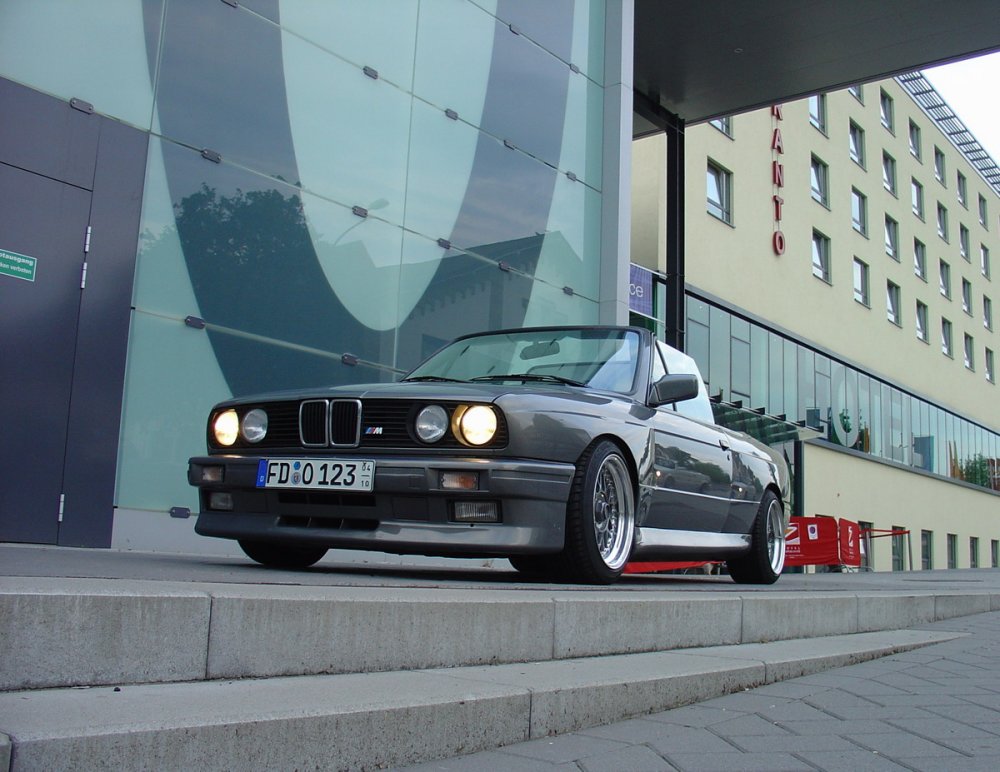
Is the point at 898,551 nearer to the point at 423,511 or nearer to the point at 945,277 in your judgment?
the point at 945,277

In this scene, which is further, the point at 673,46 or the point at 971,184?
the point at 971,184

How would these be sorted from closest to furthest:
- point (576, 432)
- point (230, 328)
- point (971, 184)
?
point (576, 432)
point (230, 328)
point (971, 184)

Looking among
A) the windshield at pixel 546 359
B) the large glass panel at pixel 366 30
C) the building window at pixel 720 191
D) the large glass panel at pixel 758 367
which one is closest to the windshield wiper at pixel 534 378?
the windshield at pixel 546 359

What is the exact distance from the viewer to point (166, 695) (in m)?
2.29

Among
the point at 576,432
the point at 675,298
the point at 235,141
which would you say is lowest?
the point at 576,432

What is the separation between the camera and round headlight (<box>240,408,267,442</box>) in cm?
491

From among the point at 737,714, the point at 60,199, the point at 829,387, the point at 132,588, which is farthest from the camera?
the point at 829,387

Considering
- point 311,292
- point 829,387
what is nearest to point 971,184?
point 829,387

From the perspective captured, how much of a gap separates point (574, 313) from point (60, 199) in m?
6.97

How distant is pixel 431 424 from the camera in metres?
4.54

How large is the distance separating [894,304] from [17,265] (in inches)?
1327

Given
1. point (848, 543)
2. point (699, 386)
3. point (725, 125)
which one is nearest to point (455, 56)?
point (699, 386)

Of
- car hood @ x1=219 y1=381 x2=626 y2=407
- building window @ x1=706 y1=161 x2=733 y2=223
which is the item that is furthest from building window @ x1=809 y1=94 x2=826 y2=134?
car hood @ x1=219 y1=381 x2=626 y2=407

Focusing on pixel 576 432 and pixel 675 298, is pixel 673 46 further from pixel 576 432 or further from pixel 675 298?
pixel 576 432
